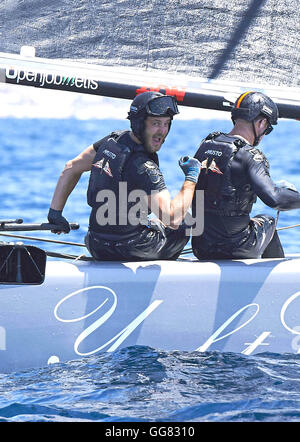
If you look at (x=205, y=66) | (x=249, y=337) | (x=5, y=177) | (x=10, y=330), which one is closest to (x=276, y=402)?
(x=249, y=337)

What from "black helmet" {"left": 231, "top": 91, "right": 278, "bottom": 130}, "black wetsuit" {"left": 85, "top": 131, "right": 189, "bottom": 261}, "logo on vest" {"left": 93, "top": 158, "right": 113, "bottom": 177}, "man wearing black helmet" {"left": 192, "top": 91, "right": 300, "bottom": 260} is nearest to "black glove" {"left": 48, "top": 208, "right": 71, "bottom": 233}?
"black wetsuit" {"left": 85, "top": 131, "right": 189, "bottom": 261}

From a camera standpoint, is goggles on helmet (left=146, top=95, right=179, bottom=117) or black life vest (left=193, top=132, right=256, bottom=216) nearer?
goggles on helmet (left=146, top=95, right=179, bottom=117)

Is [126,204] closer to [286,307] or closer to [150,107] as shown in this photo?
[150,107]

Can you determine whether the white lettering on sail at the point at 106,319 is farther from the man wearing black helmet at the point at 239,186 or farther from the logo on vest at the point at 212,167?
the logo on vest at the point at 212,167

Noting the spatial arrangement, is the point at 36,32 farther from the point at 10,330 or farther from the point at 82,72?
the point at 10,330

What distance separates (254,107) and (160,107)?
1.68 feet

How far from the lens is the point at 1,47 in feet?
17.2

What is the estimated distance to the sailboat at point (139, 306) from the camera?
4.48m

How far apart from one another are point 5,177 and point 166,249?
36.6 feet

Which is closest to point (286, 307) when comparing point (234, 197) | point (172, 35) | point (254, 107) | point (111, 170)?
point (234, 197)

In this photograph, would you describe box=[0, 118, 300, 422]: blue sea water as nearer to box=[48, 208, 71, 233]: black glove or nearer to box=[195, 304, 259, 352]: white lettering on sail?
box=[195, 304, 259, 352]: white lettering on sail

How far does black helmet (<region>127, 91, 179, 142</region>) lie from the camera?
14.7 ft

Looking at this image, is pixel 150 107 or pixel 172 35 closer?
pixel 150 107

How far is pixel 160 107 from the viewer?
4480 millimetres
